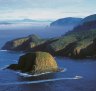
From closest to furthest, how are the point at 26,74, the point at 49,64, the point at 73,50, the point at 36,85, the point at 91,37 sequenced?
the point at 36,85
the point at 26,74
the point at 49,64
the point at 73,50
the point at 91,37

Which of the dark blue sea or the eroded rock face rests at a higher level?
the eroded rock face

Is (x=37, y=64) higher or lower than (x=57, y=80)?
higher

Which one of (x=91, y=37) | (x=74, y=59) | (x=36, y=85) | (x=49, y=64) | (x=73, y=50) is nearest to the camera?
(x=36, y=85)

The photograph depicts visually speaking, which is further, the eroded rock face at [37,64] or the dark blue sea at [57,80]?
the eroded rock face at [37,64]

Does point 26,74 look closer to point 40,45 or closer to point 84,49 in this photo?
point 84,49

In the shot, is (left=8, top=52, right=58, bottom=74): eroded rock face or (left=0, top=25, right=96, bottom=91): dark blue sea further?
(left=8, top=52, right=58, bottom=74): eroded rock face

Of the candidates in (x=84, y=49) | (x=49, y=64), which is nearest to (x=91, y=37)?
(x=84, y=49)

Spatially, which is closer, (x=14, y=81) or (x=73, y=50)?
(x=14, y=81)

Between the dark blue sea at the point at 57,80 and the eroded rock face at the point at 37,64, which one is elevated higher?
the eroded rock face at the point at 37,64

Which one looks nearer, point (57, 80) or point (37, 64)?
point (57, 80)
